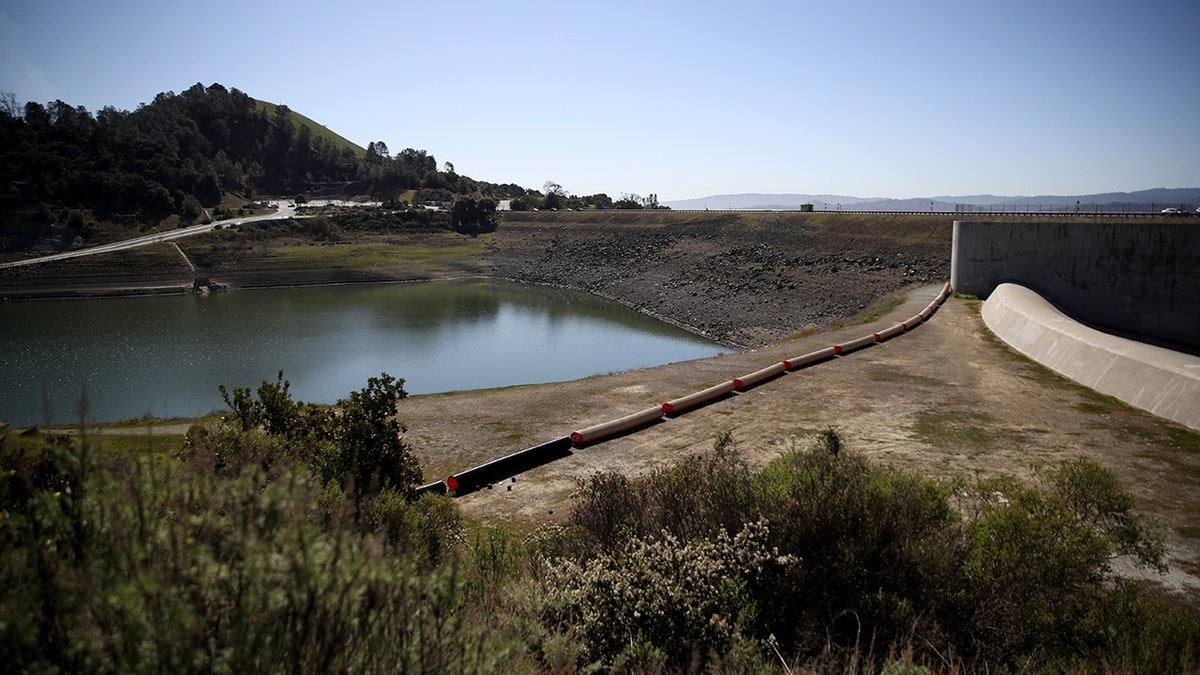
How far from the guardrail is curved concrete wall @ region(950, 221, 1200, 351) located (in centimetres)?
1175

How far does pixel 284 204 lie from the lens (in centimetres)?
9425

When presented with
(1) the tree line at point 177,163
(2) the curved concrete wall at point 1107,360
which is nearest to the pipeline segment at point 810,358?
(2) the curved concrete wall at point 1107,360

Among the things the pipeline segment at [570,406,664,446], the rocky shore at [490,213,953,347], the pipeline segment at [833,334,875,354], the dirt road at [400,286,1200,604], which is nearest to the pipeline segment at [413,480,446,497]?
the dirt road at [400,286,1200,604]

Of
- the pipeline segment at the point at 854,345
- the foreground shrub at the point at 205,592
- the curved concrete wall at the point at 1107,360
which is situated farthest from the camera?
the pipeline segment at the point at 854,345

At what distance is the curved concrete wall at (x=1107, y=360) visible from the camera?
13.6 m

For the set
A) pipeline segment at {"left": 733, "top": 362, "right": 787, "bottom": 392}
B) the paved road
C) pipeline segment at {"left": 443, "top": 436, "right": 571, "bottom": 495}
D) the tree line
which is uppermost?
the tree line

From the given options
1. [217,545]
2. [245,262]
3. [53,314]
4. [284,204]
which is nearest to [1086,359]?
[217,545]

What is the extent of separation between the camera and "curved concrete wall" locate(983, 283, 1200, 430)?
13.6 meters

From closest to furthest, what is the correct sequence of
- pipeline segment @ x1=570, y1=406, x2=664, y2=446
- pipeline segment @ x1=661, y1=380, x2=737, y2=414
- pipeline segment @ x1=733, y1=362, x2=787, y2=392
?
pipeline segment @ x1=570, y1=406, x2=664, y2=446 < pipeline segment @ x1=661, y1=380, x2=737, y2=414 < pipeline segment @ x1=733, y1=362, x2=787, y2=392

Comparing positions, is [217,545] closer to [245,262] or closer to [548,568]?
[548,568]

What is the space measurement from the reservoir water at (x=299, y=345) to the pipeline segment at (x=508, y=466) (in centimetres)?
1111

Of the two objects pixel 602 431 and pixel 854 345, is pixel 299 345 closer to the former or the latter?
pixel 602 431

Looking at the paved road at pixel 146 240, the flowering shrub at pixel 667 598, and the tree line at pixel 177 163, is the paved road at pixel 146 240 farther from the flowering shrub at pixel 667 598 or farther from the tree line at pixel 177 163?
the flowering shrub at pixel 667 598

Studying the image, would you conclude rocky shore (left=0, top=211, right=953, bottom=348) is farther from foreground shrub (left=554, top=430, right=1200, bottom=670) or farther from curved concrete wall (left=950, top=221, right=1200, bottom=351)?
foreground shrub (left=554, top=430, right=1200, bottom=670)
